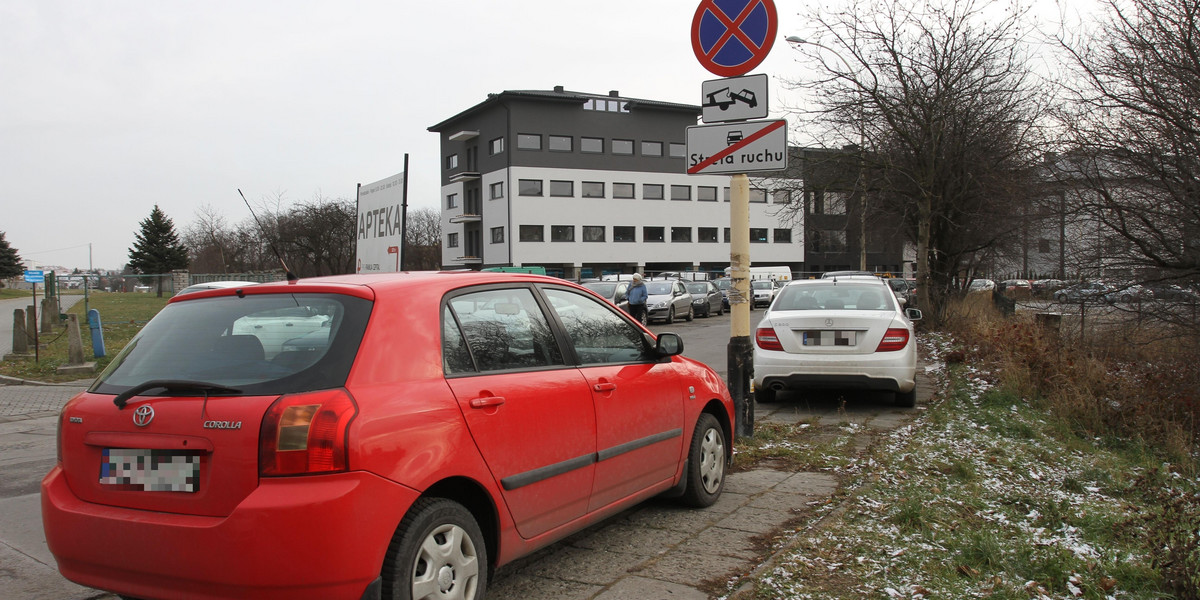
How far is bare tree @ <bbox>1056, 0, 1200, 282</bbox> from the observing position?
793cm

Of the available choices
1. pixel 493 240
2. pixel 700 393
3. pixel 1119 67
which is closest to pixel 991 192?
pixel 1119 67

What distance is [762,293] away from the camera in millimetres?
44719

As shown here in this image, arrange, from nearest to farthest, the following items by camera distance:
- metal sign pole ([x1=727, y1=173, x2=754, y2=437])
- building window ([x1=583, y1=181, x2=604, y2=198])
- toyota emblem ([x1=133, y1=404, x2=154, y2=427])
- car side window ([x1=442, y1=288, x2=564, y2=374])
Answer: toyota emblem ([x1=133, y1=404, x2=154, y2=427]) < car side window ([x1=442, y1=288, x2=564, y2=374]) < metal sign pole ([x1=727, y1=173, x2=754, y2=437]) < building window ([x1=583, y1=181, x2=604, y2=198])

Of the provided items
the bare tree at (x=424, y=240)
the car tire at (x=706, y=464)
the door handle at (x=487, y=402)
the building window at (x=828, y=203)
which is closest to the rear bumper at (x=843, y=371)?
the car tire at (x=706, y=464)

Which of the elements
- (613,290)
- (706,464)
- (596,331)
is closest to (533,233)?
(613,290)

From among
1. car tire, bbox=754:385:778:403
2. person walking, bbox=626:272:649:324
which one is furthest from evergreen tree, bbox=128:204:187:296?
car tire, bbox=754:385:778:403

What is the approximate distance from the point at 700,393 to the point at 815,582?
161 cm

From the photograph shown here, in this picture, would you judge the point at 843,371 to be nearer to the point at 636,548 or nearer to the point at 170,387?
the point at 636,548

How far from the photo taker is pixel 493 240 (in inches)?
2450

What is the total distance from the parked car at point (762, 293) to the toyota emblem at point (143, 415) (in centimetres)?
4110

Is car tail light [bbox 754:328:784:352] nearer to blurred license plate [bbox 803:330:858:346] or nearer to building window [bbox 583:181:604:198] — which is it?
blurred license plate [bbox 803:330:858:346]

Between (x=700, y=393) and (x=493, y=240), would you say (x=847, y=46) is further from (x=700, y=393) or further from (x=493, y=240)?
(x=493, y=240)

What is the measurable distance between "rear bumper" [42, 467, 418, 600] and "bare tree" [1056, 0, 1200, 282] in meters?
8.56

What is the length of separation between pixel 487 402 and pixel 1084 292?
900cm
